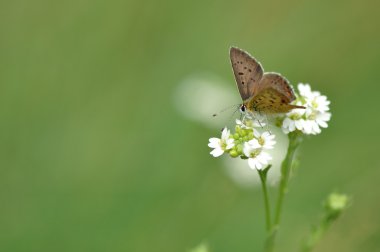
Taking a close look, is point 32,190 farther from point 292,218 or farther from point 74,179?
point 292,218

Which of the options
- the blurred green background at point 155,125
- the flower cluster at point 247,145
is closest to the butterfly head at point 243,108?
the flower cluster at point 247,145

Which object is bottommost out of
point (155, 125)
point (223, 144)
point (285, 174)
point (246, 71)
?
point (285, 174)

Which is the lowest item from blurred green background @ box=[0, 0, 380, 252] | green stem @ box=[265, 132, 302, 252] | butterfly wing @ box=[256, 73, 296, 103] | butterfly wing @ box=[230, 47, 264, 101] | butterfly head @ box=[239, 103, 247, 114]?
green stem @ box=[265, 132, 302, 252]

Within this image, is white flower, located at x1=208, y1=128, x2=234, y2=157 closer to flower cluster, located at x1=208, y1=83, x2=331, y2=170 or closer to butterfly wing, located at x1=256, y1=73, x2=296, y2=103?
flower cluster, located at x1=208, y1=83, x2=331, y2=170

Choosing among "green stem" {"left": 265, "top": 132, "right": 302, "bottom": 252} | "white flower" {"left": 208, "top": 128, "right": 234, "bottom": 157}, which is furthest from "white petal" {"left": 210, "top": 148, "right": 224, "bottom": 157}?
"green stem" {"left": 265, "top": 132, "right": 302, "bottom": 252}

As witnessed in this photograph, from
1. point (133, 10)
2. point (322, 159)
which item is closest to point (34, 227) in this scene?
point (322, 159)

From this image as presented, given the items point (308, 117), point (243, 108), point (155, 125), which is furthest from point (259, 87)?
point (155, 125)

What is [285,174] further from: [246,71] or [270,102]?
[246,71]
